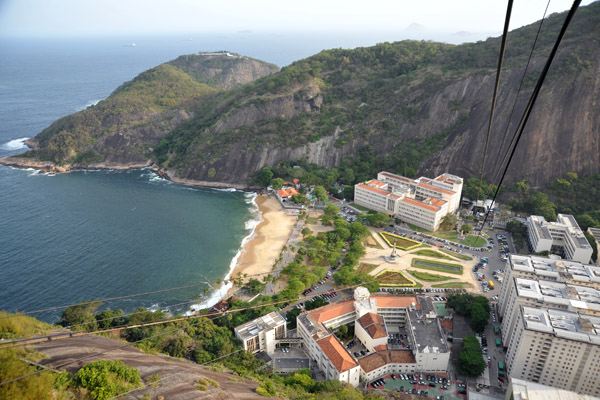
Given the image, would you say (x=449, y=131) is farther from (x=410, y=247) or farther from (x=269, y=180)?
(x=269, y=180)

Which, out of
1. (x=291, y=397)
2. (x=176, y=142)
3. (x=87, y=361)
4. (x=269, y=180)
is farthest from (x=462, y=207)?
(x=176, y=142)

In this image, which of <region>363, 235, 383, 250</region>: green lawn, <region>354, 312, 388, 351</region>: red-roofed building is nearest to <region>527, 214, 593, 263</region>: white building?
<region>363, 235, 383, 250</region>: green lawn

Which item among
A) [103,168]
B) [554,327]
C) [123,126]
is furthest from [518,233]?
[123,126]

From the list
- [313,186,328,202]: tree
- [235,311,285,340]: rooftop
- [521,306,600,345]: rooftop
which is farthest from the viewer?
[313,186,328,202]: tree

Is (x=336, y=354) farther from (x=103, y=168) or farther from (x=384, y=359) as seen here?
(x=103, y=168)

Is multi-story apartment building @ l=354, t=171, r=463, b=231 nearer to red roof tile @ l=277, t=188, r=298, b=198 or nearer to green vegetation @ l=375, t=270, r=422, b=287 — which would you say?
red roof tile @ l=277, t=188, r=298, b=198

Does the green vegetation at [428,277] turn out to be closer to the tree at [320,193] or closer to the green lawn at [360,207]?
the green lawn at [360,207]

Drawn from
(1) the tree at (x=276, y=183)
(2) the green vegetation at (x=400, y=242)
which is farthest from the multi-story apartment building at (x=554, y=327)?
(1) the tree at (x=276, y=183)
